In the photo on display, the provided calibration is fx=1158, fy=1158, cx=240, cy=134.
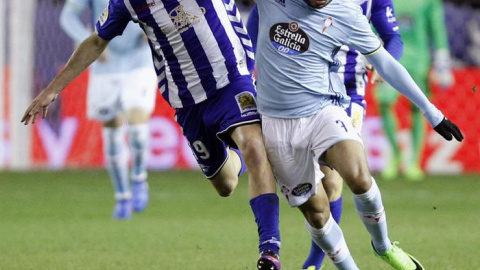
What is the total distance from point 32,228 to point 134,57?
86.9 inches

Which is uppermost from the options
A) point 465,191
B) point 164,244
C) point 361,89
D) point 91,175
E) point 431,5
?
point 361,89

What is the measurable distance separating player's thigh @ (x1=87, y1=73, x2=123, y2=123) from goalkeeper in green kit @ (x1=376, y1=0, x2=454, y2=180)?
14.1 ft

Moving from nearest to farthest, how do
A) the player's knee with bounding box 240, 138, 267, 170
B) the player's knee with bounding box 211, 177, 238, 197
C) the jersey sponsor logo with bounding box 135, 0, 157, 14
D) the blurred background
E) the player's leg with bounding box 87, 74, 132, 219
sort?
the player's knee with bounding box 240, 138, 267, 170, the jersey sponsor logo with bounding box 135, 0, 157, 14, the player's knee with bounding box 211, 177, 238, 197, the blurred background, the player's leg with bounding box 87, 74, 132, 219

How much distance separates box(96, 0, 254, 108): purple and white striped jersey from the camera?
6.63 m

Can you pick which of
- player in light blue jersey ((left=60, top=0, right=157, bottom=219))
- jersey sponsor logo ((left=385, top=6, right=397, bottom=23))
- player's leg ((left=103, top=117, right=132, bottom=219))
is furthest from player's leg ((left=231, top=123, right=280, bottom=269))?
player in light blue jersey ((left=60, top=0, right=157, bottom=219))

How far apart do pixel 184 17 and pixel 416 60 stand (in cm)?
836

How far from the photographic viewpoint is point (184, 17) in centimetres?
666

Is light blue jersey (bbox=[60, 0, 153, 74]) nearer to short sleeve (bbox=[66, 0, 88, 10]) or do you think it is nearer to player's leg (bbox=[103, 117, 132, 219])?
short sleeve (bbox=[66, 0, 88, 10])

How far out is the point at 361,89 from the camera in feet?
24.4

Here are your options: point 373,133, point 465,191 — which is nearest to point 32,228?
point 465,191

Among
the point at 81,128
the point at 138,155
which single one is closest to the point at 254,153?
the point at 138,155

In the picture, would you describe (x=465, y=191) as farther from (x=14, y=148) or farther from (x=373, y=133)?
(x=14, y=148)

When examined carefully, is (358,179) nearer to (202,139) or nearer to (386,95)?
(202,139)

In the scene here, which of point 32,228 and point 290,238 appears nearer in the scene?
point 290,238
